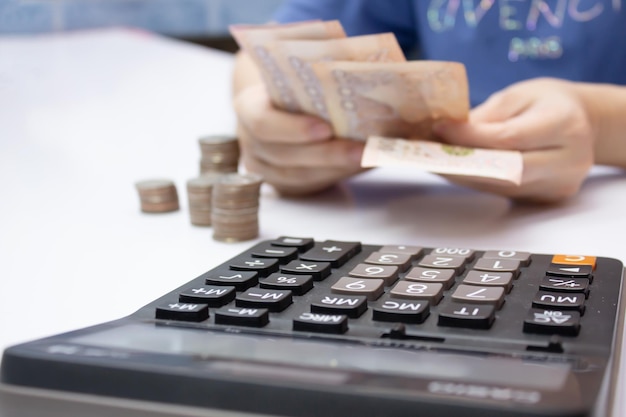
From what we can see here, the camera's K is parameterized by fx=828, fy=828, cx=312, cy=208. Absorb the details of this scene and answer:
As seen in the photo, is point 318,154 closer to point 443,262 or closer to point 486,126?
point 486,126

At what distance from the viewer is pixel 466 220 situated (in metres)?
0.65

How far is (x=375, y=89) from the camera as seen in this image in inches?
24.4

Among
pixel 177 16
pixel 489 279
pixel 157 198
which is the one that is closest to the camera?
pixel 489 279

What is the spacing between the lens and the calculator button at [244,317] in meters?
0.36

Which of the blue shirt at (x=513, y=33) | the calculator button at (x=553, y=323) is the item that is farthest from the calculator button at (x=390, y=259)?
the blue shirt at (x=513, y=33)

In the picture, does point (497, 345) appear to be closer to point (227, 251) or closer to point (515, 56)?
point (227, 251)

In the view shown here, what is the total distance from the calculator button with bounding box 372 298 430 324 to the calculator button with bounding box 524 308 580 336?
0.04 m

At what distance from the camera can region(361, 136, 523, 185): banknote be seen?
59 centimetres

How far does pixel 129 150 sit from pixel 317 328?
0.64 metres

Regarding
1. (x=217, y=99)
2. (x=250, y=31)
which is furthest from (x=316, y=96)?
(x=217, y=99)

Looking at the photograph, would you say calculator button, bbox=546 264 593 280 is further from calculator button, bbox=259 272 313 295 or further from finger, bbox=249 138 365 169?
finger, bbox=249 138 365 169

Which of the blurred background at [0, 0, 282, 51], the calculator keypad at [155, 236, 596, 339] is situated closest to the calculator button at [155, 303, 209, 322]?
the calculator keypad at [155, 236, 596, 339]

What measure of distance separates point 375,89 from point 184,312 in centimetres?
30

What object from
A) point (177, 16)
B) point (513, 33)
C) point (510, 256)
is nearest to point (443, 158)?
point (510, 256)
